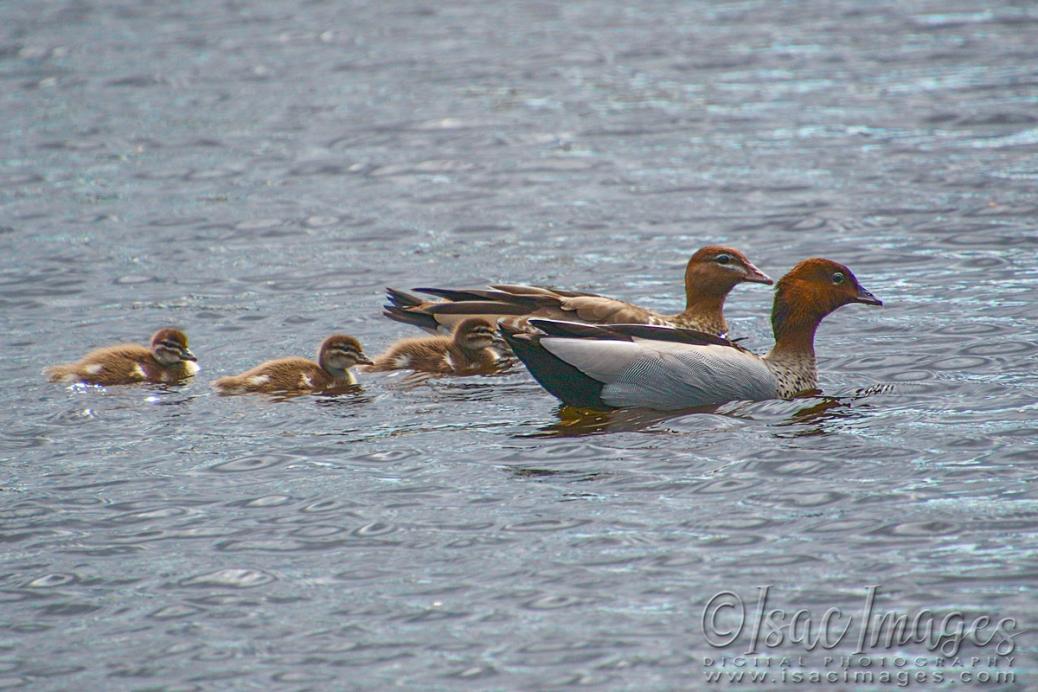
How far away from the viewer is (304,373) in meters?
10.9

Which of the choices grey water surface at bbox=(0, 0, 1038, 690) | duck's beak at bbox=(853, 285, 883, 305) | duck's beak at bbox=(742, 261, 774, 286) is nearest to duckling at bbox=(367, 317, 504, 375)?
grey water surface at bbox=(0, 0, 1038, 690)

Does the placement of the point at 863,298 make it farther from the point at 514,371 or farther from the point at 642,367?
the point at 514,371

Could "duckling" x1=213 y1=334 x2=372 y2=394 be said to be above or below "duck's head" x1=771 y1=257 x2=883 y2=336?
below

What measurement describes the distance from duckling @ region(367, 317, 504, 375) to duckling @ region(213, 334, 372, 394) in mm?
409

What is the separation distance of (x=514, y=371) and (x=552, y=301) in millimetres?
624

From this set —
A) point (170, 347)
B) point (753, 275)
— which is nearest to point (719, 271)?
point (753, 275)

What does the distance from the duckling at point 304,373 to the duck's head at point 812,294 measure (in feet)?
9.46

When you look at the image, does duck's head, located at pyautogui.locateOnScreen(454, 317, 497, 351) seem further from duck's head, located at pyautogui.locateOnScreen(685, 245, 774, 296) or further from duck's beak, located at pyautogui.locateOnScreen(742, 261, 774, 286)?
duck's beak, located at pyautogui.locateOnScreen(742, 261, 774, 286)

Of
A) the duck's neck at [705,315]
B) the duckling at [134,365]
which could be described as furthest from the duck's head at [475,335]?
the duckling at [134,365]

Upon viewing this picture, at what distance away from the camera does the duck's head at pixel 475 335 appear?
11430 mm

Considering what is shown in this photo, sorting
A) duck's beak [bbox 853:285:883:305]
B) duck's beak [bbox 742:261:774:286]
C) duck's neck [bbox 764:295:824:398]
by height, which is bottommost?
duck's neck [bbox 764:295:824:398]

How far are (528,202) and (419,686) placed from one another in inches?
414

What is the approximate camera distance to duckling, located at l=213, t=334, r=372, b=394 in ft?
35.3

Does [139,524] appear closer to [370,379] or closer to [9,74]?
[370,379]
